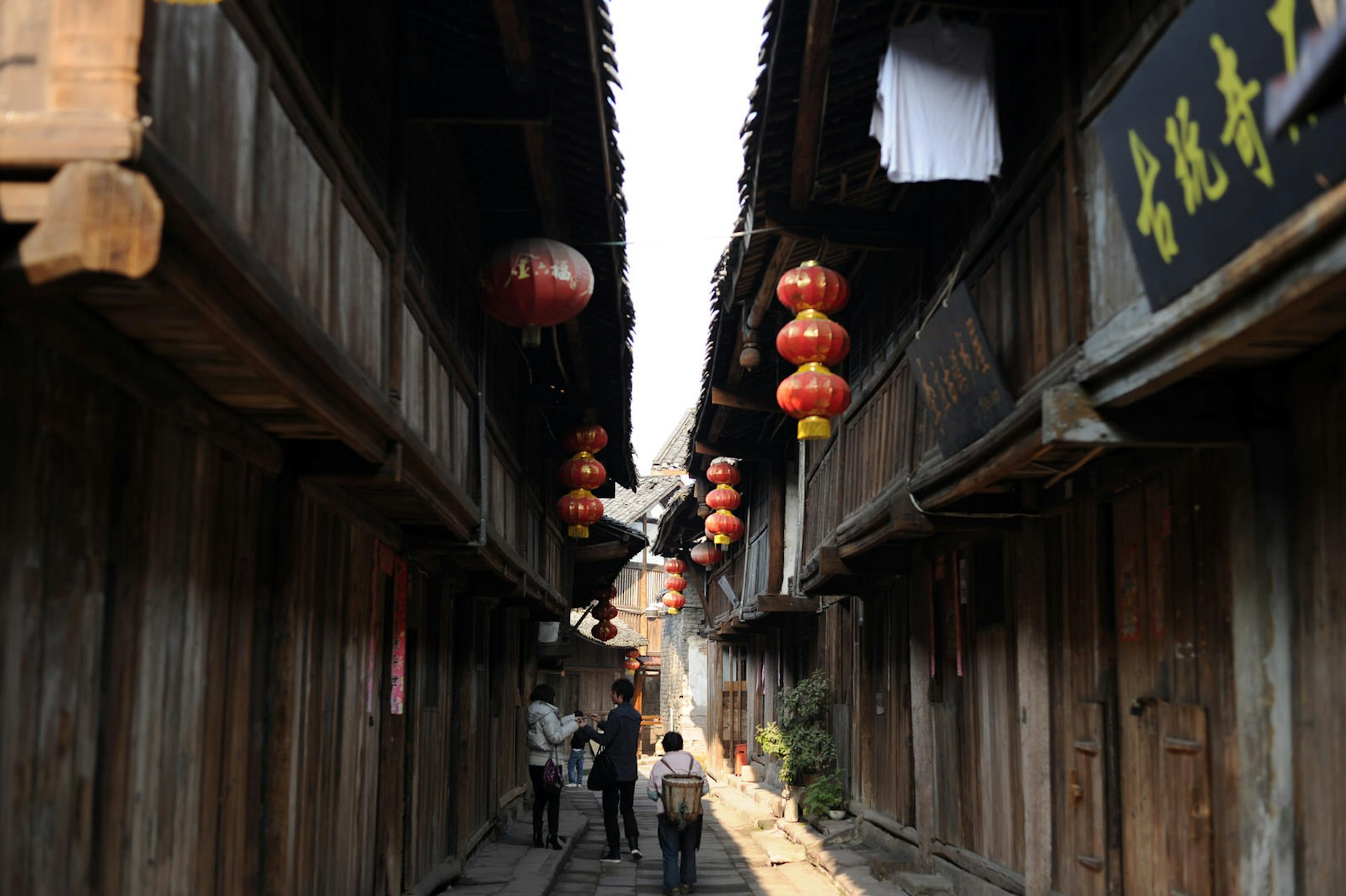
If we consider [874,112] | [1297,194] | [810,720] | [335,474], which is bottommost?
[810,720]

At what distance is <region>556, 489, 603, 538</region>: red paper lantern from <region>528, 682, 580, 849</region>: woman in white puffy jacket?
118 inches

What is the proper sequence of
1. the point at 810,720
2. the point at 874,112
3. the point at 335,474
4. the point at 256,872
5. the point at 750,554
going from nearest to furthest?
the point at 256,872 < the point at 335,474 < the point at 874,112 < the point at 810,720 < the point at 750,554

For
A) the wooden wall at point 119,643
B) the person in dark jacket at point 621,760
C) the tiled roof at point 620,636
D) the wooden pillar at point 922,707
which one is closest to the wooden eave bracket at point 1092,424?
the wooden wall at point 119,643

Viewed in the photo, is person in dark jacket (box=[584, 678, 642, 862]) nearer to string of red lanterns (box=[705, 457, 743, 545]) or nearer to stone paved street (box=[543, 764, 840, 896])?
stone paved street (box=[543, 764, 840, 896])

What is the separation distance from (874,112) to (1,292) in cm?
700

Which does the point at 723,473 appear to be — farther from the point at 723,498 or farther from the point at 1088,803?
the point at 1088,803

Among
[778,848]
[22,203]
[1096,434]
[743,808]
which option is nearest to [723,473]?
[743,808]

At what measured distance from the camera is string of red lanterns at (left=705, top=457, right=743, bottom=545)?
25.3 metres

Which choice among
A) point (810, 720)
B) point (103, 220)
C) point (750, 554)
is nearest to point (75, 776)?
point (103, 220)

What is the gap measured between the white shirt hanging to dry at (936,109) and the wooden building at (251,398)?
223 centimetres

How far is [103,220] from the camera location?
3520 mm

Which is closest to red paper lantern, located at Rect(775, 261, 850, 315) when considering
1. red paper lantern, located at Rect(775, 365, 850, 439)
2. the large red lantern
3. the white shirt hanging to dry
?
red paper lantern, located at Rect(775, 365, 850, 439)

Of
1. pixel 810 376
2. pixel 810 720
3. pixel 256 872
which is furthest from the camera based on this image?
pixel 810 720

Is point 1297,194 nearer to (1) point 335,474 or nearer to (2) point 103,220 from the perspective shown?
(2) point 103,220
